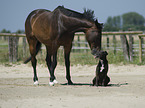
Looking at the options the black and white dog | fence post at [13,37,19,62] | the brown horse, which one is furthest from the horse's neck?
fence post at [13,37,19,62]

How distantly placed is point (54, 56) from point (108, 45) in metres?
8.52

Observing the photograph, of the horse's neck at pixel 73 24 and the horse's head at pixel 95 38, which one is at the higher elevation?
the horse's neck at pixel 73 24

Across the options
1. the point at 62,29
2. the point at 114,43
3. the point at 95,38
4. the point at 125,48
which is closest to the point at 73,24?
the point at 62,29

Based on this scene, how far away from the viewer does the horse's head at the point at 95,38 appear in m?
7.44

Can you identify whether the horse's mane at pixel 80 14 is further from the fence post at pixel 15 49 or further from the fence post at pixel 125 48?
the fence post at pixel 15 49

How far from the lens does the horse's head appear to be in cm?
744

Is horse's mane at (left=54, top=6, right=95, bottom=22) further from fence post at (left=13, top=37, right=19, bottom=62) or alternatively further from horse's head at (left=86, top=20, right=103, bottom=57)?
fence post at (left=13, top=37, right=19, bottom=62)

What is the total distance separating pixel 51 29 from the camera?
8016 millimetres

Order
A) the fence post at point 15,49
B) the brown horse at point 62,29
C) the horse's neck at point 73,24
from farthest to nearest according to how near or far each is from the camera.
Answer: the fence post at point 15,49, the horse's neck at point 73,24, the brown horse at point 62,29

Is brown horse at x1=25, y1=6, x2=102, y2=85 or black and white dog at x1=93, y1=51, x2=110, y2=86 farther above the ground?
brown horse at x1=25, y1=6, x2=102, y2=85

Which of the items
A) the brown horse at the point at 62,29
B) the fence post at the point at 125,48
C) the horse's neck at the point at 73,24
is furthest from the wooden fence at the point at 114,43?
the horse's neck at the point at 73,24

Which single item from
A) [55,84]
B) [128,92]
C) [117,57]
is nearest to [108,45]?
[117,57]

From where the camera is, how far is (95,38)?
7.47 m

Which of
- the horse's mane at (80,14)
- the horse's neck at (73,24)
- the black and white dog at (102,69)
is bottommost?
the black and white dog at (102,69)
